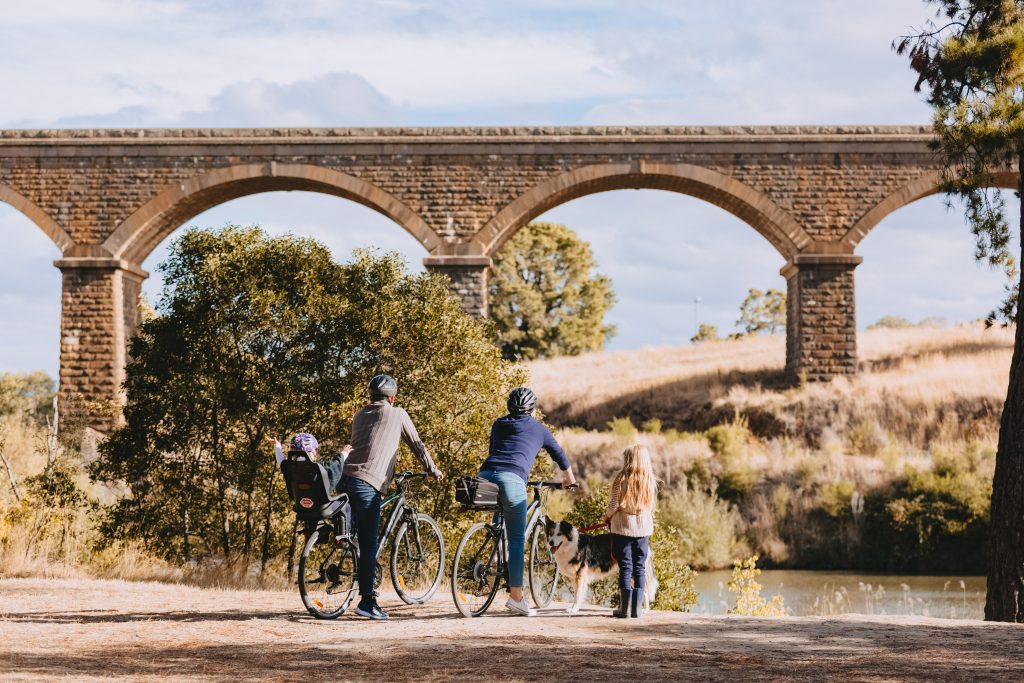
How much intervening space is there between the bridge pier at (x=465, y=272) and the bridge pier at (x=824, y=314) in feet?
17.8

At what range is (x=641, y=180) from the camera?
20.9 metres

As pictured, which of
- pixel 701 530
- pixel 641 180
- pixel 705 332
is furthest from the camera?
pixel 705 332

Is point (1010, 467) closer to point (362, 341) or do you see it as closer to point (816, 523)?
point (362, 341)

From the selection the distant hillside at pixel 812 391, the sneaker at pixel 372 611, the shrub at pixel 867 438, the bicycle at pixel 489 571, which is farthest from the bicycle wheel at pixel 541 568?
the shrub at pixel 867 438

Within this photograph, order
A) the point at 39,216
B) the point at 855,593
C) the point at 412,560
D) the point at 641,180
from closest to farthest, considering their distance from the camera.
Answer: the point at 412,560 < the point at 855,593 < the point at 39,216 < the point at 641,180

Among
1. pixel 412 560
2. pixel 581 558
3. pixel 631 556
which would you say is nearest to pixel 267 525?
pixel 412 560

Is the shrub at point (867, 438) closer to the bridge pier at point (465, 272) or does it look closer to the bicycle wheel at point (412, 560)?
the bridge pier at point (465, 272)

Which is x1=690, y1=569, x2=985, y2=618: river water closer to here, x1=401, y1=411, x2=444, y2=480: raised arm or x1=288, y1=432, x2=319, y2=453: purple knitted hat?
x1=401, y1=411, x2=444, y2=480: raised arm

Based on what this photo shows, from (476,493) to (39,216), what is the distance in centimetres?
1662

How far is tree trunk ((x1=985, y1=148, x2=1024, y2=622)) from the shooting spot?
857 centimetres

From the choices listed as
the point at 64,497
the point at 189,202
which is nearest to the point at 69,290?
the point at 189,202

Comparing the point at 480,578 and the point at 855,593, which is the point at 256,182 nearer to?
the point at 855,593

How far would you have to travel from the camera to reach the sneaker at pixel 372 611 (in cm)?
654

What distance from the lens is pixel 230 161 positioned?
2050 centimetres
